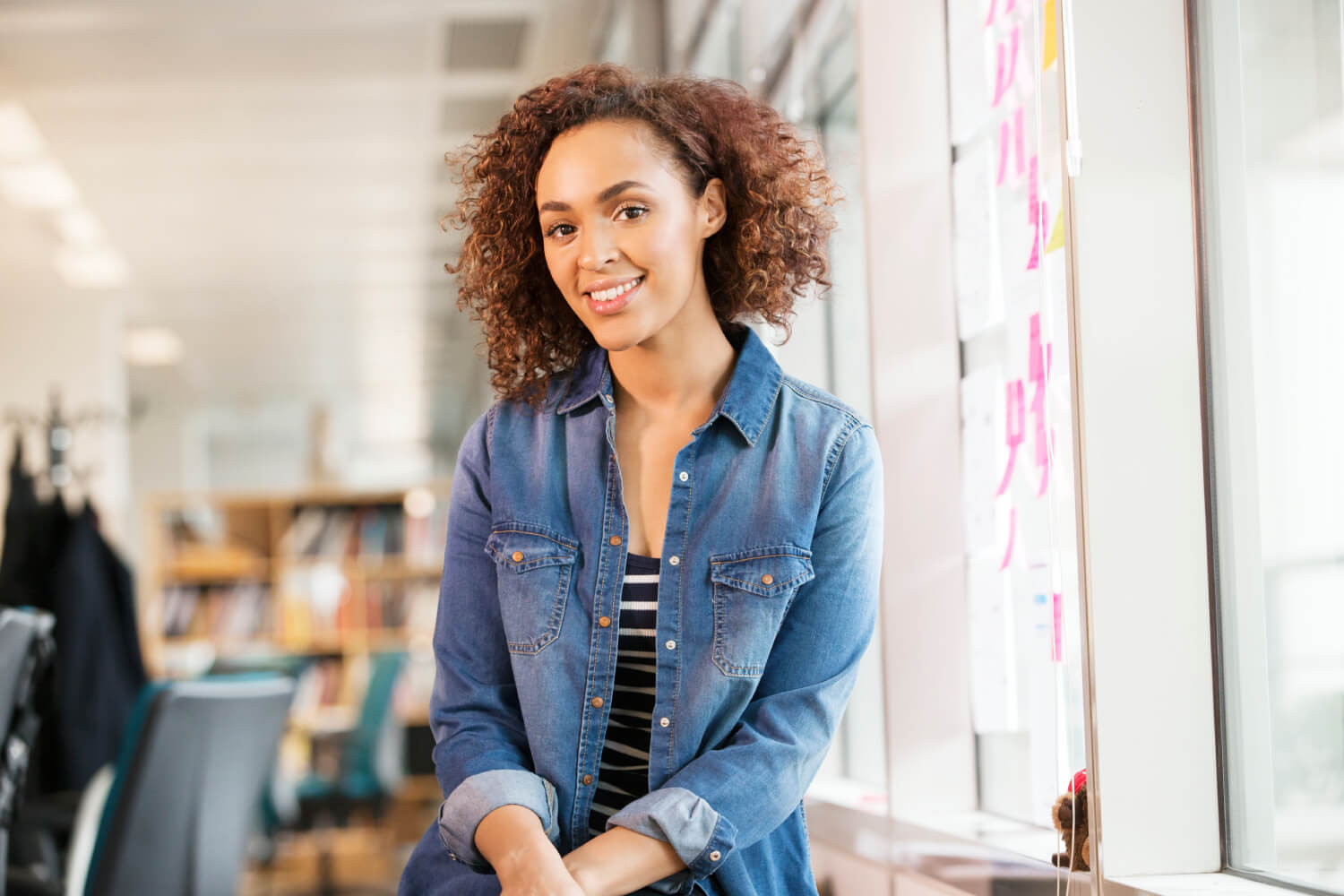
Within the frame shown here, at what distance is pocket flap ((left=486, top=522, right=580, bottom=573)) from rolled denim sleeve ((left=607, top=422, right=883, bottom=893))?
23 cm

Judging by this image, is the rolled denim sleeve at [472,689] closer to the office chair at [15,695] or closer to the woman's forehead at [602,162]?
the woman's forehead at [602,162]

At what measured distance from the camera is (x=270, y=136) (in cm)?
510

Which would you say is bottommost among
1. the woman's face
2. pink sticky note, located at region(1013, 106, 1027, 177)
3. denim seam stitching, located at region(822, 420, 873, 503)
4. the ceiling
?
denim seam stitching, located at region(822, 420, 873, 503)

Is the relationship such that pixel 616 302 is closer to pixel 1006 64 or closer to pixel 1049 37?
pixel 1049 37

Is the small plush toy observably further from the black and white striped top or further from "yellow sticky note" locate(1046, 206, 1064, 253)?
"yellow sticky note" locate(1046, 206, 1064, 253)

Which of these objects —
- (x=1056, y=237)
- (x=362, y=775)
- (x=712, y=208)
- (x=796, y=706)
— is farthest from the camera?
(x=362, y=775)

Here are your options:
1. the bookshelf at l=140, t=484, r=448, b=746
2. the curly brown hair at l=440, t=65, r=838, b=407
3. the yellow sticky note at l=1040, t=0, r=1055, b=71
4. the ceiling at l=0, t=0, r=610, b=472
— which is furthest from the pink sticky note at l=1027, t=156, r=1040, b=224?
the bookshelf at l=140, t=484, r=448, b=746

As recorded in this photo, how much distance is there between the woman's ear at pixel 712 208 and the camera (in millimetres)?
1257

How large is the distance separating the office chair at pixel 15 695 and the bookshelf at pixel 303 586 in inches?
153

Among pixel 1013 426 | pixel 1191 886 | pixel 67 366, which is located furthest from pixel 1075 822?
pixel 67 366

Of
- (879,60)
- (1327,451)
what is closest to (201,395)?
(879,60)

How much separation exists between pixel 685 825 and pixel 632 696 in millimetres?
161

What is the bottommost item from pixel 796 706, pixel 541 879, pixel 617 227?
pixel 541 879

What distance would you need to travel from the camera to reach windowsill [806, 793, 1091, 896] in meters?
1.37
